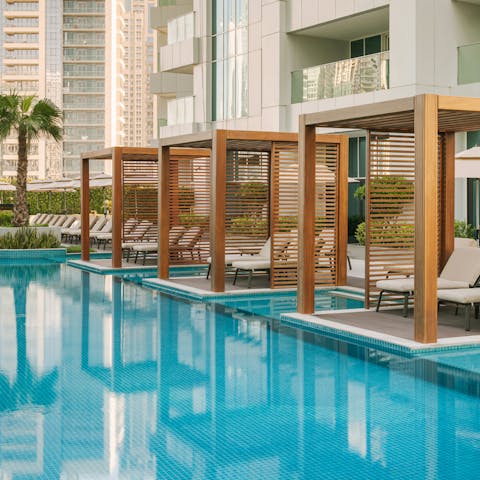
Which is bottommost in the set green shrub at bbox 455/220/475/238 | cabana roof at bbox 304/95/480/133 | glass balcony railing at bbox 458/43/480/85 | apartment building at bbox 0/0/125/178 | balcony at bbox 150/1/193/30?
green shrub at bbox 455/220/475/238

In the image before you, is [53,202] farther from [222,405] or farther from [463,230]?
[222,405]

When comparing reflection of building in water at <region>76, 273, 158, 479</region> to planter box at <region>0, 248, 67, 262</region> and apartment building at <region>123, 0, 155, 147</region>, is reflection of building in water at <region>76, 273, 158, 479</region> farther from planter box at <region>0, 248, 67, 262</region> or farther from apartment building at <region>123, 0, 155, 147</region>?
apartment building at <region>123, 0, 155, 147</region>

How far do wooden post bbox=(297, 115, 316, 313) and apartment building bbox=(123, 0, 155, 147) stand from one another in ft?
458

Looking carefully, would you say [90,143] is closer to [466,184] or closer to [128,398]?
[466,184]

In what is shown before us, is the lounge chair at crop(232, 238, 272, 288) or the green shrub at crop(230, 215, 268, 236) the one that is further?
the green shrub at crop(230, 215, 268, 236)

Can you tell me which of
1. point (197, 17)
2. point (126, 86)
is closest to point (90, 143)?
point (126, 86)

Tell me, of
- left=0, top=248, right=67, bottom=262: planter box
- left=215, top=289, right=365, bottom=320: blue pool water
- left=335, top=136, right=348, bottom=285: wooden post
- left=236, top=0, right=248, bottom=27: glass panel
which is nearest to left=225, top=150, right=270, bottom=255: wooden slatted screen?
left=335, top=136, right=348, bottom=285: wooden post

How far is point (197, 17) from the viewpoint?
106 ft

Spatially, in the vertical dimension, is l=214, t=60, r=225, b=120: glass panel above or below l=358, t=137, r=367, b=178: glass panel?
above

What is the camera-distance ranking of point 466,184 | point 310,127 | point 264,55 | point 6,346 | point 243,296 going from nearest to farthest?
point 6,346 < point 310,127 < point 243,296 < point 466,184 < point 264,55

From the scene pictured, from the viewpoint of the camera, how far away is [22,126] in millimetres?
26844

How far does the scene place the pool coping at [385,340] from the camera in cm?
958

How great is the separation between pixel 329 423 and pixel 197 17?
27.5 meters

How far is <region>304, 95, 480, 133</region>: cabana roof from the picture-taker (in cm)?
975
